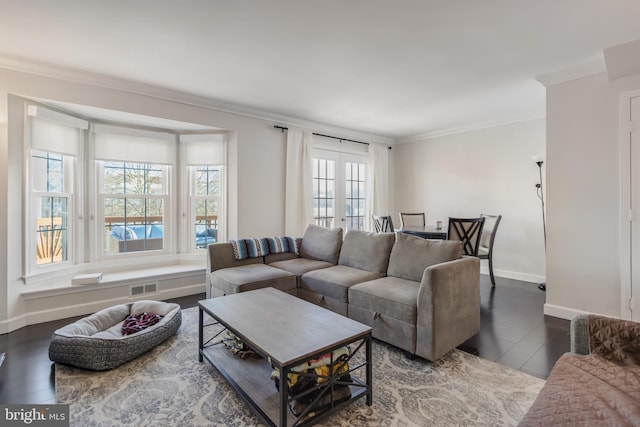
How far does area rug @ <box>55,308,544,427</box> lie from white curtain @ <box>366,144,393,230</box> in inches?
149

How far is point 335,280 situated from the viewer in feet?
9.88

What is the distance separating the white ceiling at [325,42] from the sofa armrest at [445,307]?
181 cm

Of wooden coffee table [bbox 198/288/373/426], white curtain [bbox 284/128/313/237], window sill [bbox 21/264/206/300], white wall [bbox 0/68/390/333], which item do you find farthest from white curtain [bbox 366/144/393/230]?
wooden coffee table [bbox 198/288/373/426]

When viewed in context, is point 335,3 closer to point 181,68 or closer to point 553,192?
point 181,68

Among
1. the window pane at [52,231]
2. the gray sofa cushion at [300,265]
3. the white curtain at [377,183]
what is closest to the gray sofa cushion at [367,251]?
the gray sofa cushion at [300,265]

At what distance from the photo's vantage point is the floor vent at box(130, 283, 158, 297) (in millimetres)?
3656

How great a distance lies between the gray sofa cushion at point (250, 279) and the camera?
10.0ft

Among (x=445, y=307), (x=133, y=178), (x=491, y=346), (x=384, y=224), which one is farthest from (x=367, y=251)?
(x=133, y=178)

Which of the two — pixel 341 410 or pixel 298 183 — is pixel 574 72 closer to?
pixel 298 183

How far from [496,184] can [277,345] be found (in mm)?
4621

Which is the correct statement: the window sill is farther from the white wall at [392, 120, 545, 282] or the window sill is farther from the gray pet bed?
the white wall at [392, 120, 545, 282]

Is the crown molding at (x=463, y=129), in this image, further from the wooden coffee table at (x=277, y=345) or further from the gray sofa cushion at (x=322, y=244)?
the wooden coffee table at (x=277, y=345)

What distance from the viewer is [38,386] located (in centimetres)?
202

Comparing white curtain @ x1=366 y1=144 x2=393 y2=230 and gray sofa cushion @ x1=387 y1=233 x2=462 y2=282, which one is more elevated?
white curtain @ x1=366 y1=144 x2=393 y2=230
